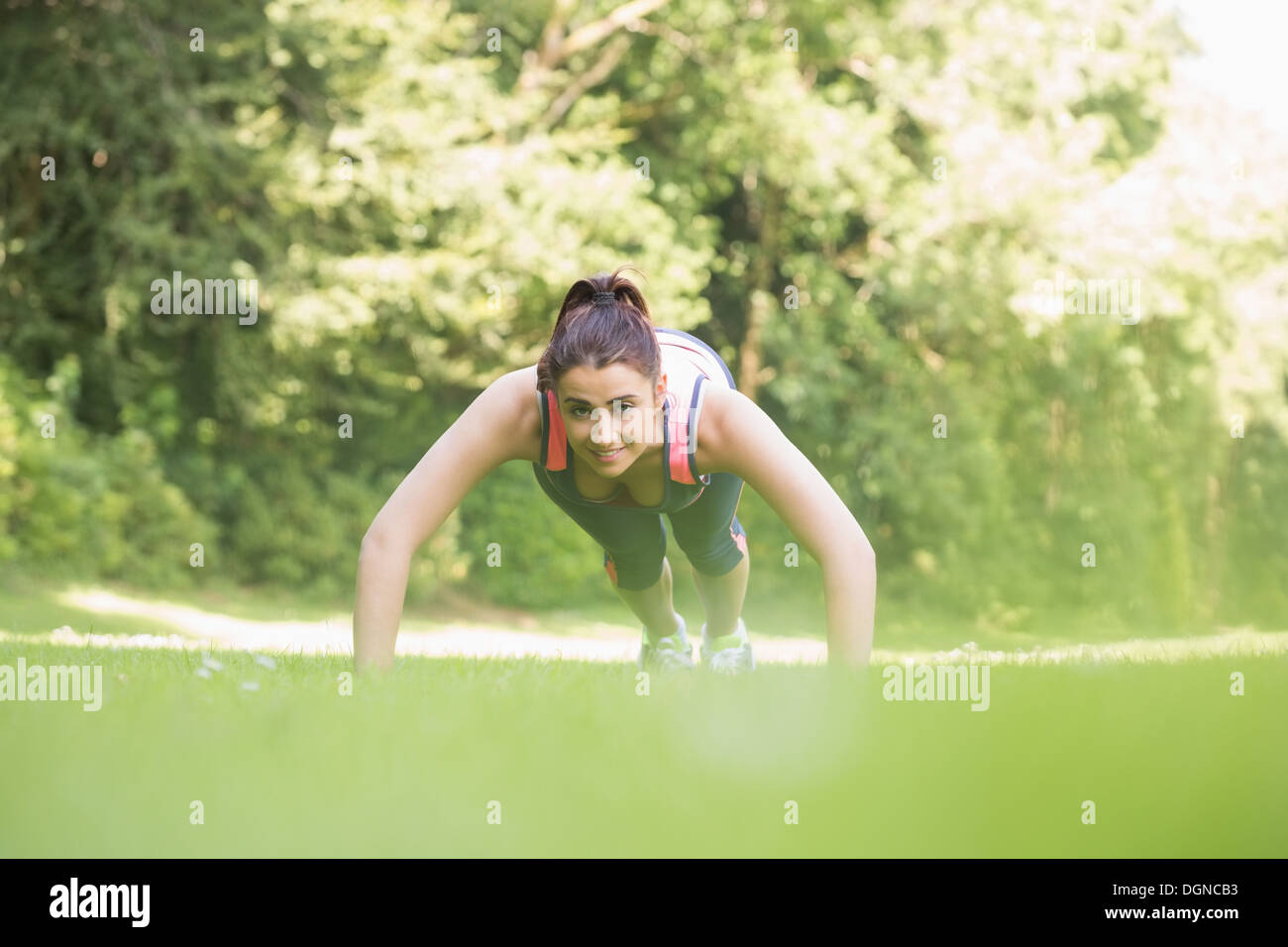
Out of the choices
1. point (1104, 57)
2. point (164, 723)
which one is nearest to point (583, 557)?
point (1104, 57)

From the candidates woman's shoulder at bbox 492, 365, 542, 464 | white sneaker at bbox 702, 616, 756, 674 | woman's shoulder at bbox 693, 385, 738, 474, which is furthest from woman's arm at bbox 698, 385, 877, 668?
white sneaker at bbox 702, 616, 756, 674

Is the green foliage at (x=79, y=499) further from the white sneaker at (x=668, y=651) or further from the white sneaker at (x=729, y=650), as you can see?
the white sneaker at (x=729, y=650)

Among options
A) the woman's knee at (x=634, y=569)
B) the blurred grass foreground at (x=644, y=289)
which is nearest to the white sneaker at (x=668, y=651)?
the woman's knee at (x=634, y=569)

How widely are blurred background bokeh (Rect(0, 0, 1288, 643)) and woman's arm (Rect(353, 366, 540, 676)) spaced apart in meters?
10.5

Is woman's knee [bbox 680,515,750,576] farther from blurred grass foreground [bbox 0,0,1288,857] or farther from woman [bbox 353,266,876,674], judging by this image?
blurred grass foreground [bbox 0,0,1288,857]

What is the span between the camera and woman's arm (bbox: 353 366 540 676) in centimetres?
399

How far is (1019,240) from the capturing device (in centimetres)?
1883

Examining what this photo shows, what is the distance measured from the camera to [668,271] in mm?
17172

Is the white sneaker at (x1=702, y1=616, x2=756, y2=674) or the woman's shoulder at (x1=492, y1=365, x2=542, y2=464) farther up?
the woman's shoulder at (x1=492, y1=365, x2=542, y2=464)

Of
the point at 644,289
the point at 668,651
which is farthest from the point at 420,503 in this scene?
the point at 644,289

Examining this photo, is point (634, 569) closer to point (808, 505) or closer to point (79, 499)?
point (808, 505)

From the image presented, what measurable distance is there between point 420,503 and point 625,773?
140cm

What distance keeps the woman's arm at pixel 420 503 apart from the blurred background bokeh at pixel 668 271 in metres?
10.5

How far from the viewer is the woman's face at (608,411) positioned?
389 centimetres
